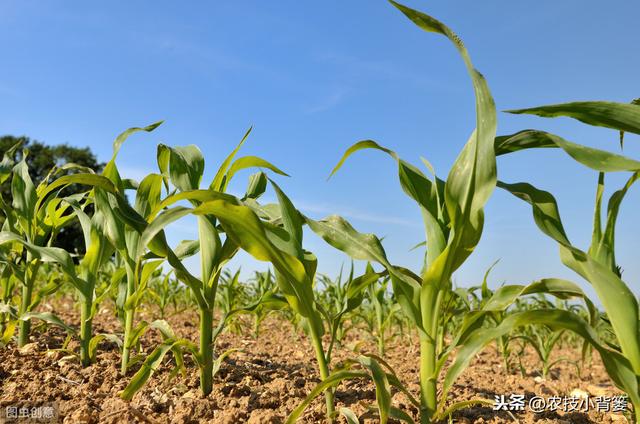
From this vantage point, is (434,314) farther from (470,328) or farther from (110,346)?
(110,346)

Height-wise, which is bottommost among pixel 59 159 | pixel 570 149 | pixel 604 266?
pixel 604 266

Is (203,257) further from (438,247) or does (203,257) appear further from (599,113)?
(599,113)

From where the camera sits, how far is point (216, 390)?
6.84 ft

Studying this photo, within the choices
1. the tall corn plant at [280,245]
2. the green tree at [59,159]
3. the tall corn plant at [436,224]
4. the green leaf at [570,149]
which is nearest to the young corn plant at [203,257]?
the tall corn plant at [280,245]

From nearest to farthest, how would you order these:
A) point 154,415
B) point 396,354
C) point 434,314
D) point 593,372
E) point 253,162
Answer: point 434,314, point 154,415, point 253,162, point 396,354, point 593,372

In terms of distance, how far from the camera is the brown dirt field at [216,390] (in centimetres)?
186

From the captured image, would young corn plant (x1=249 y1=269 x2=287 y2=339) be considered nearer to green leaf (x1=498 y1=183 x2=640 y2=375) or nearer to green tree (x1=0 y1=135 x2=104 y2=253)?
green leaf (x1=498 y1=183 x2=640 y2=375)

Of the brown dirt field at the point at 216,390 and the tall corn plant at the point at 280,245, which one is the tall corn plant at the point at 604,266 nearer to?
the tall corn plant at the point at 280,245

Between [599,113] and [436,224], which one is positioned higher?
[599,113]

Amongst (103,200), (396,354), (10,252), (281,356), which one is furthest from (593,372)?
(10,252)

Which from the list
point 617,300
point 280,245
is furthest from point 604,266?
point 280,245

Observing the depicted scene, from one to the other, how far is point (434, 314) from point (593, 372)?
3557 millimetres

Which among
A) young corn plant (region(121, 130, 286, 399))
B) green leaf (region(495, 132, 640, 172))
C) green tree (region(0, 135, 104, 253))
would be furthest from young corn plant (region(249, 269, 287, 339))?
green tree (region(0, 135, 104, 253))

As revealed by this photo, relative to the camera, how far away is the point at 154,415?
188cm
